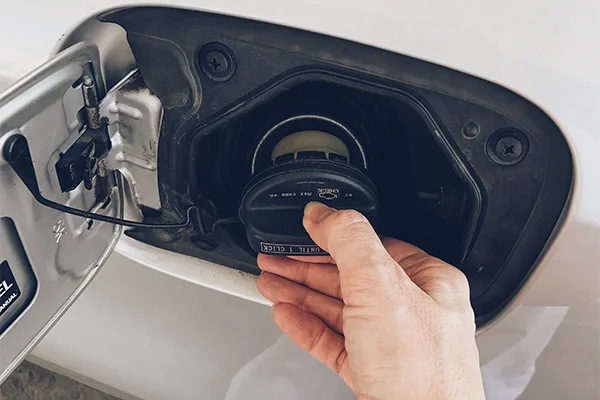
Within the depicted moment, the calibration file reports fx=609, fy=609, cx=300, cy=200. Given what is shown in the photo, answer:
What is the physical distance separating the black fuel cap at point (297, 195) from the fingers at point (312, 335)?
10cm

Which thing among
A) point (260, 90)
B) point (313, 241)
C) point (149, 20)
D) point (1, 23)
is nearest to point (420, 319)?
point (313, 241)

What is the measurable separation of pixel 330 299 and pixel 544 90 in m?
A: 0.37

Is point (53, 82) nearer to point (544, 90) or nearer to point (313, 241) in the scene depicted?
point (313, 241)

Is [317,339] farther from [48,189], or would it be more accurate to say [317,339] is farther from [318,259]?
[48,189]

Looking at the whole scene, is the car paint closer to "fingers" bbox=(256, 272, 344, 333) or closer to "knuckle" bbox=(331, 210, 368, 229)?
"fingers" bbox=(256, 272, 344, 333)

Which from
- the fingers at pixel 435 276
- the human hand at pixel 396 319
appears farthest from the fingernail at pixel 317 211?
the fingers at pixel 435 276

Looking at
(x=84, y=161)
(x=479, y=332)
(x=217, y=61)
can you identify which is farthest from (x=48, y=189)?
(x=479, y=332)

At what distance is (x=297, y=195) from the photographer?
613mm

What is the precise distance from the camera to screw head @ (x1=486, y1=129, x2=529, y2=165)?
0.56 meters

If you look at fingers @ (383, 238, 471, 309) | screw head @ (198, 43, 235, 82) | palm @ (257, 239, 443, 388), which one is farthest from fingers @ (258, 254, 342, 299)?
screw head @ (198, 43, 235, 82)

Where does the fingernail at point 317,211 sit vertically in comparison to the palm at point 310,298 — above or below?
above

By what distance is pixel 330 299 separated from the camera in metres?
0.76

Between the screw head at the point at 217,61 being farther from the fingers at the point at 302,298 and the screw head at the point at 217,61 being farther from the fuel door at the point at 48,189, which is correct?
the fingers at the point at 302,298

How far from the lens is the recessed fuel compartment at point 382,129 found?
0.54 metres
